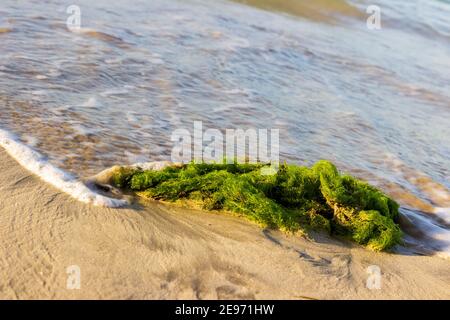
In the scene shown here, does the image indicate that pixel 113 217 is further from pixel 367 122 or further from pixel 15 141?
pixel 367 122

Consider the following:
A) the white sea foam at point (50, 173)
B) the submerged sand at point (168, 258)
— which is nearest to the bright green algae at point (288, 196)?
the submerged sand at point (168, 258)

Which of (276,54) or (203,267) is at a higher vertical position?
(276,54)

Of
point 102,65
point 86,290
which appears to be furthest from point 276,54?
point 86,290

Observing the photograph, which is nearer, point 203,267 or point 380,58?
point 203,267

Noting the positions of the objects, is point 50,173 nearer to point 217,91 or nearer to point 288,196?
point 288,196

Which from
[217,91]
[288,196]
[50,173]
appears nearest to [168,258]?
[288,196]

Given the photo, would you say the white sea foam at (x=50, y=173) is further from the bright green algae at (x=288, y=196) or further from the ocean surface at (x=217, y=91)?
the bright green algae at (x=288, y=196)
